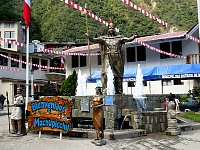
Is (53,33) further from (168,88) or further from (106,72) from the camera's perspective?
(106,72)

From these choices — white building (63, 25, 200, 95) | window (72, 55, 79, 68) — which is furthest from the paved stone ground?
window (72, 55, 79, 68)

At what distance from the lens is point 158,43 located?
99.1 feet

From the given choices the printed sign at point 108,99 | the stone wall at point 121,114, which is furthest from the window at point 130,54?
the printed sign at point 108,99

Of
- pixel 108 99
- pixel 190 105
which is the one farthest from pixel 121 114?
pixel 190 105

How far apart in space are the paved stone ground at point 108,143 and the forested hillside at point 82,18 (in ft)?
178

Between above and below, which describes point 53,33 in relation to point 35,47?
above

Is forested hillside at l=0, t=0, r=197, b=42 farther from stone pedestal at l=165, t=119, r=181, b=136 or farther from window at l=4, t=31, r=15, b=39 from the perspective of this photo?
stone pedestal at l=165, t=119, r=181, b=136

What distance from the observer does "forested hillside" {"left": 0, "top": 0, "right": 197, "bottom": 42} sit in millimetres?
68688

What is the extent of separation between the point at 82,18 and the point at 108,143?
6567cm

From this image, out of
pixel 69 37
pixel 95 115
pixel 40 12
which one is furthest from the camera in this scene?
pixel 40 12

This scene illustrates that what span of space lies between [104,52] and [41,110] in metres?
4.13

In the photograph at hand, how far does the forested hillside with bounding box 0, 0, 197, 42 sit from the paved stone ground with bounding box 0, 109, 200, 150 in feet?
178

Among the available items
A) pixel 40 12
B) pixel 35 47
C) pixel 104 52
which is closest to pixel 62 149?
pixel 104 52

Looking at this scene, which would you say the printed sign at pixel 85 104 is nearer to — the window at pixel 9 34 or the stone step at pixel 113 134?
the stone step at pixel 113 134
